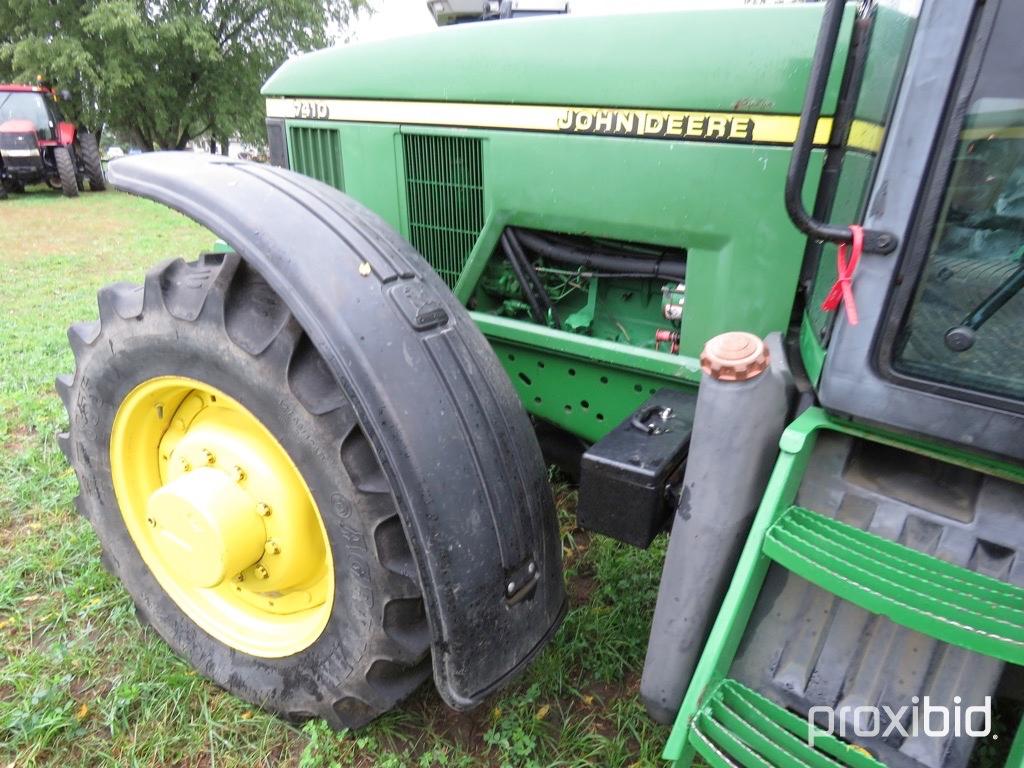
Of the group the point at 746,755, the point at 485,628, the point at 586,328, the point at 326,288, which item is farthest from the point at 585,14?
the point at 746,755

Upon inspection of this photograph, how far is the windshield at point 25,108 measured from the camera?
41.6 ft

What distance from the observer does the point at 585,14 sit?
65.2 inches

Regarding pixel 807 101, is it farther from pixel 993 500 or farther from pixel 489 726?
pixel 489 726

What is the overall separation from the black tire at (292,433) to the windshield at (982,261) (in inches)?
37.2

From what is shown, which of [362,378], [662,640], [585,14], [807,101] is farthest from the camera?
[585,14]

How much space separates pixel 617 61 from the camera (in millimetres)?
1601

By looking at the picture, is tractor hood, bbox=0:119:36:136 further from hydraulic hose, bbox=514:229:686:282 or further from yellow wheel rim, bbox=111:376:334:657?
hydraulic hose, bbox=514:229:686:282

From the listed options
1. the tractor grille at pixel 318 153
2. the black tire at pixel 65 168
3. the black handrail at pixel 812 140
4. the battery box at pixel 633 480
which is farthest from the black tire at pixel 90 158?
the black handrail at pixel 812 140

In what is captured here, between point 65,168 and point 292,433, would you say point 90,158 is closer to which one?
point 65,168

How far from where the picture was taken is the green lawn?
1.68 m

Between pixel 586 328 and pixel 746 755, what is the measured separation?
1086 millimetres

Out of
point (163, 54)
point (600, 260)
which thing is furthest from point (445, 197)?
point (163, 54)

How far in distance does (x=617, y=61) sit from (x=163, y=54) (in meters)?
18.9

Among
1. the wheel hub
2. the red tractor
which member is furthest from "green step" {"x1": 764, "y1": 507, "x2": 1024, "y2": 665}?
the red tractor
